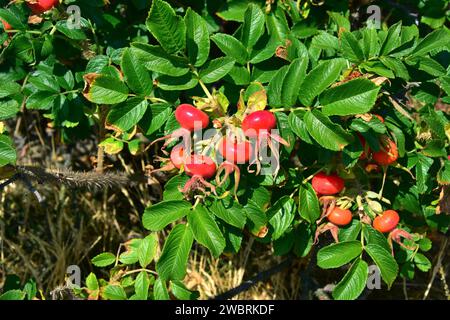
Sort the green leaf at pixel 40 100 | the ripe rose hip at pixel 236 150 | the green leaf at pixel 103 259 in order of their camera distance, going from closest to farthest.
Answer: the ripe rose hip at pixel 236 150, the green leaf at pixel 40 100, the green leaf at pixel 103 259

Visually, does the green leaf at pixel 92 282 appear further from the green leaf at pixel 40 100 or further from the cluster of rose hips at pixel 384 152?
the cluster of rose hips at pixel 384 152

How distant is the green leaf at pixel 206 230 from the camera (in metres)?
1.30

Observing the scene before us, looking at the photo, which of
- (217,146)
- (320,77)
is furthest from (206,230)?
(320,77)

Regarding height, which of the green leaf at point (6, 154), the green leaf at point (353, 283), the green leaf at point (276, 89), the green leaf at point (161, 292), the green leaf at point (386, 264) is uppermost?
the green leaf at point (276, 89)

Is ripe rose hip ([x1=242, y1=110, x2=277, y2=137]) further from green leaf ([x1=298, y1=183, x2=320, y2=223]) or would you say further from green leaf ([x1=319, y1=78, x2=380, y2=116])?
green leaf ([x1=298, y1=183, x2=320, y2=223])

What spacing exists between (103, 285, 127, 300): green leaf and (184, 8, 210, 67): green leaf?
0.68 metres

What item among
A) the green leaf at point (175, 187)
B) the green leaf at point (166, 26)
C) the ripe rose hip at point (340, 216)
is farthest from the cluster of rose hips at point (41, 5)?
the ripe rose hip at point (340, 216)

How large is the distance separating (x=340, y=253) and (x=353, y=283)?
0.27 feet

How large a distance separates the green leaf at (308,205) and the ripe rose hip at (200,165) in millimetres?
290

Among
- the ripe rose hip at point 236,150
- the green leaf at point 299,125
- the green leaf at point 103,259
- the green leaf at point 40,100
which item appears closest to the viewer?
the ripe rose hip at point 236,150

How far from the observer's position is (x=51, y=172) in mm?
1719

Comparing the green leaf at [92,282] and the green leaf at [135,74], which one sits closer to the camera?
the green leaf at [135,74]

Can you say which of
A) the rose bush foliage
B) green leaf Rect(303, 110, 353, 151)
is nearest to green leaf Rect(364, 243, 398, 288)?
the rose bush foliage

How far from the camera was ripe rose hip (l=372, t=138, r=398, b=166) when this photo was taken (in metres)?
1.41
